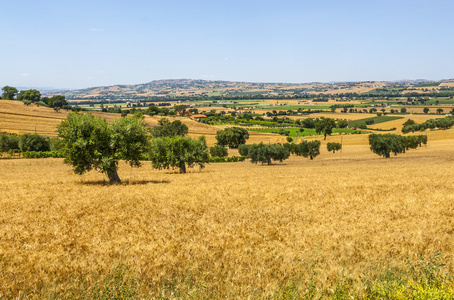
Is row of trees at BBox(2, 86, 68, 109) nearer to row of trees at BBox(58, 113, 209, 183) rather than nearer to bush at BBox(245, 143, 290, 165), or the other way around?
bush at BBox(245, 143, 290, 165)

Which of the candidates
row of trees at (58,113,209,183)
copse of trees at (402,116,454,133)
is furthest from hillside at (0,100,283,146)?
row of trees at (58,113,209,183)

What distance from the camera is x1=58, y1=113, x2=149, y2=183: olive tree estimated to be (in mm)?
30016

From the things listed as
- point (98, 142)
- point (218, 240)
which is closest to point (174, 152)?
point (98, 142)

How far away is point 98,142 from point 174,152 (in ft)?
71.9

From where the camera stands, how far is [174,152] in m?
52.2

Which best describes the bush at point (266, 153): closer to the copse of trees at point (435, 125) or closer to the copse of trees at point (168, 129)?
the copse of trees at point (168, 129)

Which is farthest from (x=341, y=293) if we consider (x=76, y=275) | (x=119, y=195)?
(x=119, y=195)

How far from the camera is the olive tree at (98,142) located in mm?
30016

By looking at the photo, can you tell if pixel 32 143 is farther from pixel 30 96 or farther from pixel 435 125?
pixel 435 125


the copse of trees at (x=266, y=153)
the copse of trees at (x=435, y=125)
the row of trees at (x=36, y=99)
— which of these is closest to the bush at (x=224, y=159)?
the copse of trees at (x=266, y=153)

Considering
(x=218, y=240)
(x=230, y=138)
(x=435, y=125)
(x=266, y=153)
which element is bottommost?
(x=230, y=138)

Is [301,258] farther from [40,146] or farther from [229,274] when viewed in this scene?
[40,146]

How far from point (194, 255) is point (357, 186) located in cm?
1751

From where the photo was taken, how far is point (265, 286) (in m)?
8.12
